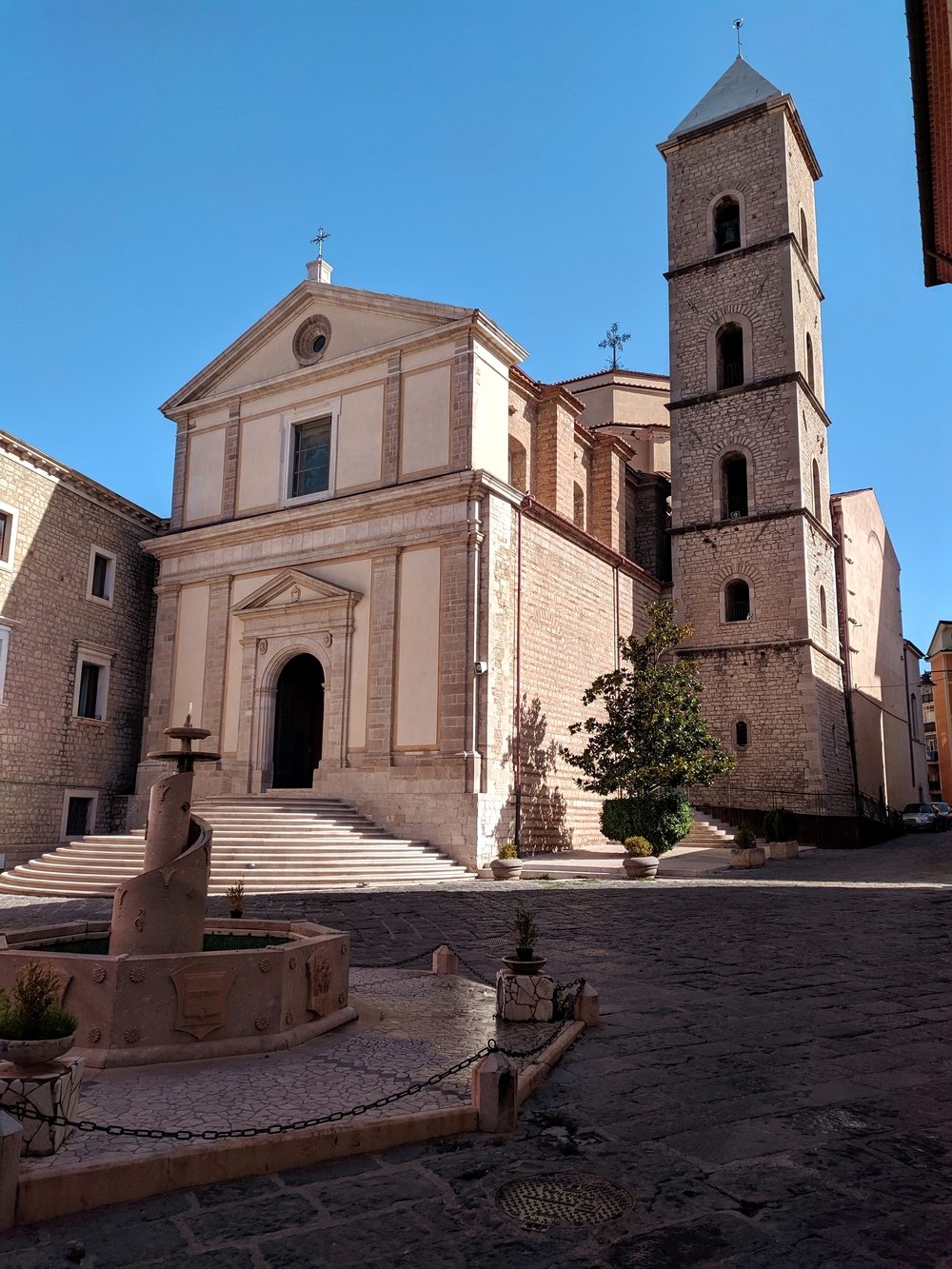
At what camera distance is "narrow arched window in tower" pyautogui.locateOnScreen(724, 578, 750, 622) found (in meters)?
26.8

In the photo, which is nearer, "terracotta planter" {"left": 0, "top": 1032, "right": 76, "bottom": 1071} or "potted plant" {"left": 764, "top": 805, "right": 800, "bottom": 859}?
"terracotta planter" {"left": 0, "top": 1032, "right": 76, "bottom": 1071}

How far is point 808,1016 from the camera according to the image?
21.2ft

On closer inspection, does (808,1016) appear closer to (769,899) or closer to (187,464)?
(769,899)

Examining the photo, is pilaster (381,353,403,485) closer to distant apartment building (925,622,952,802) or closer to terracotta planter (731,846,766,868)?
terracotta planter (731,846,766,868)

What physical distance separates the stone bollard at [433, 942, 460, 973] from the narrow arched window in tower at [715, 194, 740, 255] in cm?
2624

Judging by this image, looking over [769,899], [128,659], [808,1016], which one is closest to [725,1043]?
[808,1016]

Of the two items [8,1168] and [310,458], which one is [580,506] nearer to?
[310,458]

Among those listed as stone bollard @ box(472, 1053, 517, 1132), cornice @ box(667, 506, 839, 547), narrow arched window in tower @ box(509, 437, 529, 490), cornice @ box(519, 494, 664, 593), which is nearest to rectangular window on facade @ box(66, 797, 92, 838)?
cornice @ box(519, 494, 664, 593)

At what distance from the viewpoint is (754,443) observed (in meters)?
27.1

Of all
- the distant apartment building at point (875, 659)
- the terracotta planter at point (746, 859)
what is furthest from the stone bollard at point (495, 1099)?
the distant apartment building at point (875, 659)

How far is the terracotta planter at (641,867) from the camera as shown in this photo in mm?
16659

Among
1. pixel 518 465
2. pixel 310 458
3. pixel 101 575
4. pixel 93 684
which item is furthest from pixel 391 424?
pixel 93 684

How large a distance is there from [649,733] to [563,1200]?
641 inches

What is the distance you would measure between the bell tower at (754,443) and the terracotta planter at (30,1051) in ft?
76.1
